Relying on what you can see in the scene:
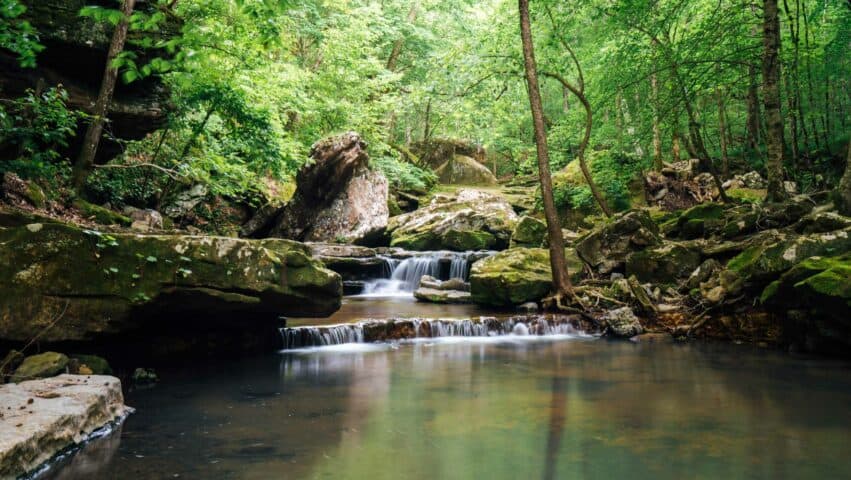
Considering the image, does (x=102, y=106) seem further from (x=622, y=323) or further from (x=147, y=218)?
(x=622, y=323)

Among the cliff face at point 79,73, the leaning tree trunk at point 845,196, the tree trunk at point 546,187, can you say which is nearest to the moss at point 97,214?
the cliff face at point 79,73

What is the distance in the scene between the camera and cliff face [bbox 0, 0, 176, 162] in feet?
25.0

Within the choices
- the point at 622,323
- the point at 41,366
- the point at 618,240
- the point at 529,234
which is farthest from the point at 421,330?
the point at 529,234

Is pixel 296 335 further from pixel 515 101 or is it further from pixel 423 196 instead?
pixel 423 196

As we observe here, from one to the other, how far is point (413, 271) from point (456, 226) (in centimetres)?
394

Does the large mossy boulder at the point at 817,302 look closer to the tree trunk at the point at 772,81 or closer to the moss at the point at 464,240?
the tree trunk at the point at 772,81

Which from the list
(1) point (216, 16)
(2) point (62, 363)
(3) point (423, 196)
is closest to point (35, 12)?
(1) point (216, 16)

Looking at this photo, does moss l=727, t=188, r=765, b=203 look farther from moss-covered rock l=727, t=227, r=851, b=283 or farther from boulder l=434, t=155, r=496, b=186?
boulder l=434, t=155, r=496, b=186

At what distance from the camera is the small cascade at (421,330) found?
9087 mm

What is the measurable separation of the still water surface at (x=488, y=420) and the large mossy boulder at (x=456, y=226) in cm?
1065

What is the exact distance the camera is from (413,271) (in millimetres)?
16625

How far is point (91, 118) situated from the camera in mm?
8445

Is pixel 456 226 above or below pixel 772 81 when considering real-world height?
below

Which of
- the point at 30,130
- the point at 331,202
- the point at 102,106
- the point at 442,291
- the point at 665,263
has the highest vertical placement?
the point at 331,202
